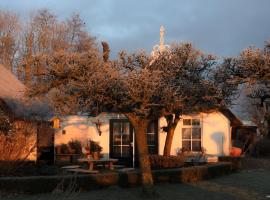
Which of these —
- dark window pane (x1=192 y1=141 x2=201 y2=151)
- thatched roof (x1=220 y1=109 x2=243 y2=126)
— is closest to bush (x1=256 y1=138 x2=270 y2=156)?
thatched roof (x1=220 y1=109 x2=243 y2=126)

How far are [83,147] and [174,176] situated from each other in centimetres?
913

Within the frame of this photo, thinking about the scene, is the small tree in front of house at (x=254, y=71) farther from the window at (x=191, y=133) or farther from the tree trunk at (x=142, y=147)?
the window at (x=191, y=133)

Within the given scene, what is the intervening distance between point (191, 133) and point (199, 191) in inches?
346

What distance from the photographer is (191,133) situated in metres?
22.1

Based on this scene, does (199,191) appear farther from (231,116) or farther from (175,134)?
(231,116)

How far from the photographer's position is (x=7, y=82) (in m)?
23.4

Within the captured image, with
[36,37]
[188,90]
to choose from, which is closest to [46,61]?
[188,90]

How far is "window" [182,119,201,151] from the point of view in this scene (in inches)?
867

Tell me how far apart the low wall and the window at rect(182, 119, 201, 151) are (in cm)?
525

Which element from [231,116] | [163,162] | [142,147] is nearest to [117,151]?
[163,162]

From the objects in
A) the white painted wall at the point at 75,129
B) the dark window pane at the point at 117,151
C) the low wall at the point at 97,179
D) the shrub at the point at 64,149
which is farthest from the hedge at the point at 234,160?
the shrub at the point at 64,149

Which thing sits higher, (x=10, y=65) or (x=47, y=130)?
(x=10, y=65)

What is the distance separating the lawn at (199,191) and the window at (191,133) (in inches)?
220

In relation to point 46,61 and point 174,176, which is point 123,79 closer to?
point 46,61
